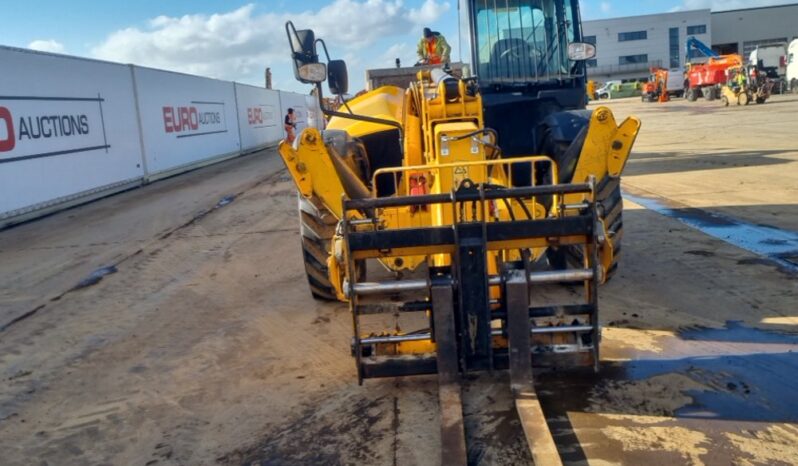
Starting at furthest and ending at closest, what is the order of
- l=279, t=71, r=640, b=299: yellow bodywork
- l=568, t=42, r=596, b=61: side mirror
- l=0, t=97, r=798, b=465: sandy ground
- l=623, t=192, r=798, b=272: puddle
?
l=623, t=192, r=798, b=272: puddle, l=568, t=42, r=596, b=61: side mirror, l=279, t=71, r=640, b=299: yellow bodywork, l=0, t=97, r=798, b=465: sandy ground

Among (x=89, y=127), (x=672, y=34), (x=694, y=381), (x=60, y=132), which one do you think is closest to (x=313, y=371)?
(x=694, y=381)

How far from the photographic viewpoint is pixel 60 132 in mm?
13500

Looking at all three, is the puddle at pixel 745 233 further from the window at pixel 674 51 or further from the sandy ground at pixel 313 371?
the window at pixel 674 51

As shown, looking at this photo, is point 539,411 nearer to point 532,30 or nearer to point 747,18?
point 532,30

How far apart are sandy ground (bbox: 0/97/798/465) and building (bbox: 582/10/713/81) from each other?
7340 centimetres

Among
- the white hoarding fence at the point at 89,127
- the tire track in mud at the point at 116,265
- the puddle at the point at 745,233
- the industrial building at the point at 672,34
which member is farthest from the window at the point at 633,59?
the puddle at the point at 745,233

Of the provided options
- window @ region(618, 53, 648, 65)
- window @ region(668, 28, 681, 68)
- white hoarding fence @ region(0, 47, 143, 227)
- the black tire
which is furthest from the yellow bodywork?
window @ region(668, 28, 681, 68)

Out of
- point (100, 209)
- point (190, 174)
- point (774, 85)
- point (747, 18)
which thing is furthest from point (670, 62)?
point (100, 209)

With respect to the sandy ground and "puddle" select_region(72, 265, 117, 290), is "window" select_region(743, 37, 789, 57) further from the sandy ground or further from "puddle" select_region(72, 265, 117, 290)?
"puddle" select_region(72, 265, 117, 290)

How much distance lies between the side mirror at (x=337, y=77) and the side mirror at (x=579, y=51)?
2457 millimetres

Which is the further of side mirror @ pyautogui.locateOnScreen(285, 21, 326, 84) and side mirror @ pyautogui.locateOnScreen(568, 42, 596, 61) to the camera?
side mirror @ pyautogui.locateOnScreen(568, 42, 596, 61)

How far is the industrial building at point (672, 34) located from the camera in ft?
242

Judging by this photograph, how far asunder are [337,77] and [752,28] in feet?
269

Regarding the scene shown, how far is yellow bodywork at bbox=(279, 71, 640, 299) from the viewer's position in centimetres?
446
